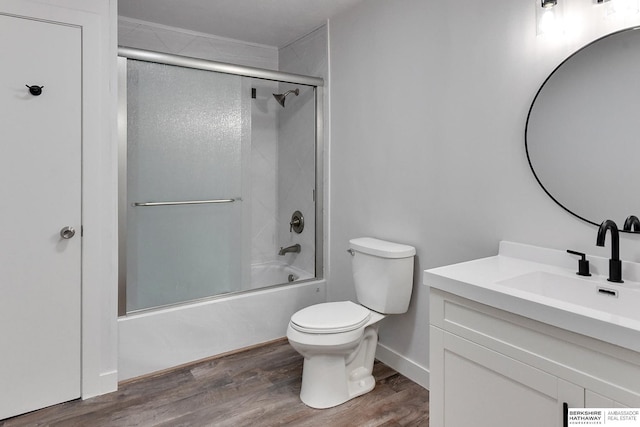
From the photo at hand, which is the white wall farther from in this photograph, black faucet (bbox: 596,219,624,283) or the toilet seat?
the toilet seat

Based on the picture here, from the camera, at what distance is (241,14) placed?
2744 mm

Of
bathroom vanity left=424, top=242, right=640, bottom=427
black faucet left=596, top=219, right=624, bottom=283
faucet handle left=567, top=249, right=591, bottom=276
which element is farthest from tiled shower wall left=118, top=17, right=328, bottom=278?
black faucet left=596, top=219, right=624, bottom=283

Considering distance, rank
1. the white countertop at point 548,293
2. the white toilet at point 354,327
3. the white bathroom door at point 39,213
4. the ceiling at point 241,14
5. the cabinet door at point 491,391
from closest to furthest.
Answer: the white countertop at point 548,293
the cabinet door at point 491,391
the white bathroom door at point 39,213
the white toilet at point 354,327
the ceiling at point 241,14

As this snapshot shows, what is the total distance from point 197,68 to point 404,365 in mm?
2172

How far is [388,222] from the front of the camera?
2387 millimetres

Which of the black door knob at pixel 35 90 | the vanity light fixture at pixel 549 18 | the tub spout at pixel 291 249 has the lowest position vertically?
the tub spout at pixel 291 249

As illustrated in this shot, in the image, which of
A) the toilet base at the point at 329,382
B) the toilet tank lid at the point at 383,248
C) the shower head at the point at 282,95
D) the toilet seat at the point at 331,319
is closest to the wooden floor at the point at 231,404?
the toilet base at the point at 329,382

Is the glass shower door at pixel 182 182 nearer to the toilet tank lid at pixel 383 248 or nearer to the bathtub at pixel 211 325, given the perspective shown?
the bathtub at pixel 211 325

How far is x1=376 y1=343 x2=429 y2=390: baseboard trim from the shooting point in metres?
2.20

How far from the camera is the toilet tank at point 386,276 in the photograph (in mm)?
2148

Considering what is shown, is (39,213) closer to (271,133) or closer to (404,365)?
(271,133)

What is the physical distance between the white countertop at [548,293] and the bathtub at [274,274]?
1595mm

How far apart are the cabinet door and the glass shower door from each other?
5.38 feet

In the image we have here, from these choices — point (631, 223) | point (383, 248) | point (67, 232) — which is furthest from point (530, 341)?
point (67, 232)
